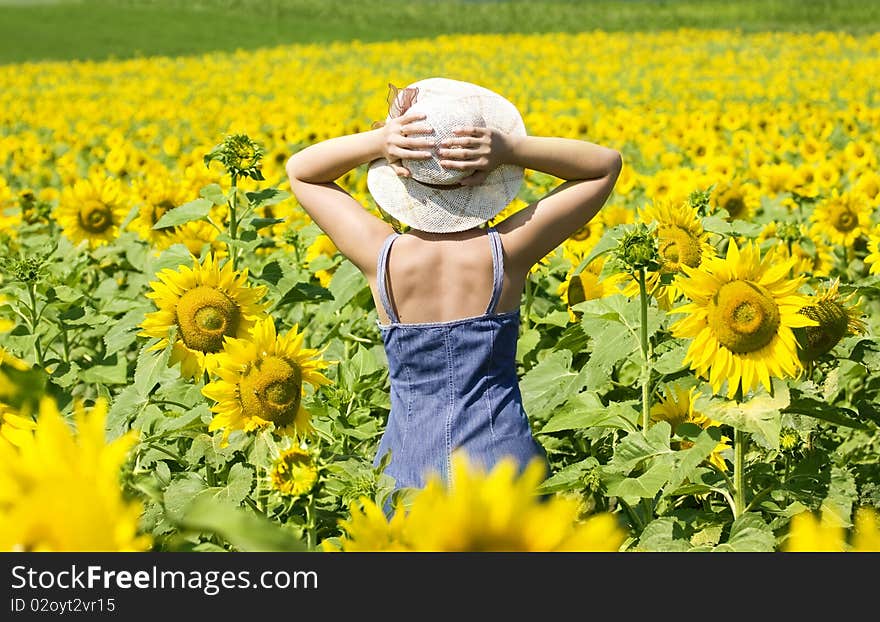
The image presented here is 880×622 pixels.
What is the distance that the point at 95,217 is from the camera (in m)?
4.23

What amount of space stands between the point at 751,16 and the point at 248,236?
119 feet

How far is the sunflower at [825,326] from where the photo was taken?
7.14 feet

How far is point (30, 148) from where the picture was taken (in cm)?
799

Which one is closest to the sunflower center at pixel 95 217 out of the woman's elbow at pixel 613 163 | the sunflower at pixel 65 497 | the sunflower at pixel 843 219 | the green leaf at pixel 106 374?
the green leaf at pixel 106 374

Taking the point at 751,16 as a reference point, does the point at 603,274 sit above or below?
below

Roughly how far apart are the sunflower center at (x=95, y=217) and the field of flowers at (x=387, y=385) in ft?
0.04

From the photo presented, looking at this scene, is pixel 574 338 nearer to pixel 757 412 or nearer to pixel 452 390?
pixel 452 390

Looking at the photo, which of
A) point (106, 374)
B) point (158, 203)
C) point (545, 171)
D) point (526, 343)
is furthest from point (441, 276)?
point (158, 203)

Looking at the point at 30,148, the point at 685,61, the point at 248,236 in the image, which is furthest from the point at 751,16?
the point at 248,236

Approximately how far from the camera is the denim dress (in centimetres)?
217

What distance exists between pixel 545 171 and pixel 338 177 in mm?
471
